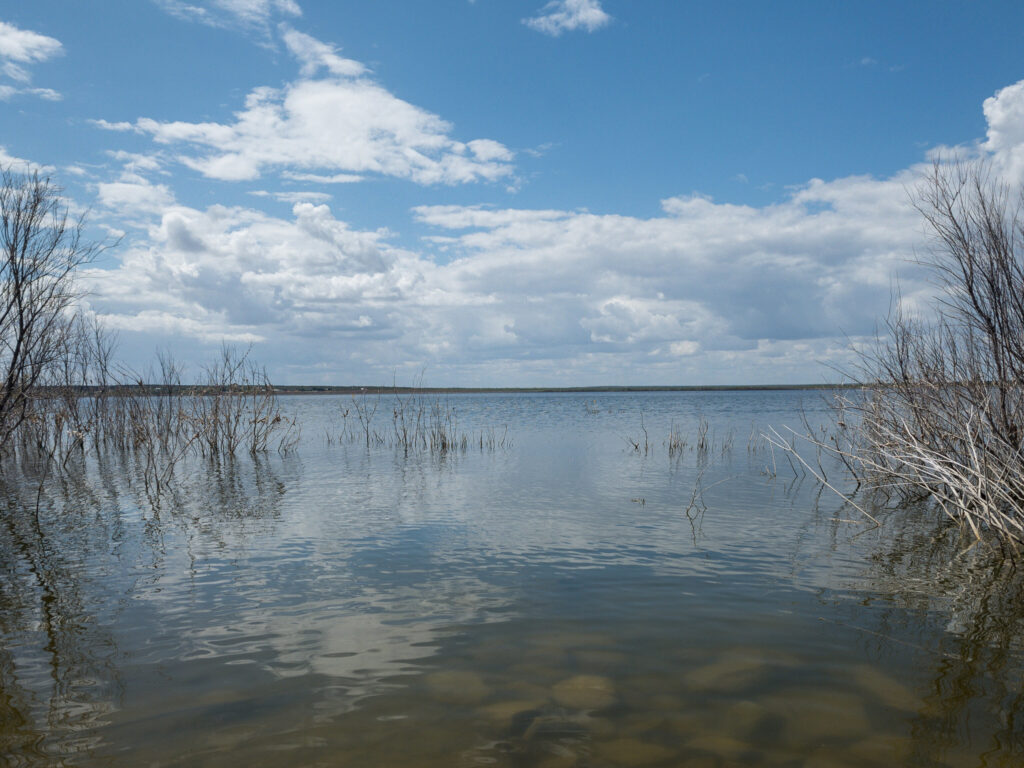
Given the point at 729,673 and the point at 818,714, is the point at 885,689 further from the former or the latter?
the point at 729,673

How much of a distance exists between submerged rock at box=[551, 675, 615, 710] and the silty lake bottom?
29 mm

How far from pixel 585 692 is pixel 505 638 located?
3.96 feet

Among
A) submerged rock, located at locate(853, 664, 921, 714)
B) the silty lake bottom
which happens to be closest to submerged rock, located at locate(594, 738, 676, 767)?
the silty lake bottom

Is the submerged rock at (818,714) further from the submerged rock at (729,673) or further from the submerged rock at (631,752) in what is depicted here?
the submerged rock at (631,752)

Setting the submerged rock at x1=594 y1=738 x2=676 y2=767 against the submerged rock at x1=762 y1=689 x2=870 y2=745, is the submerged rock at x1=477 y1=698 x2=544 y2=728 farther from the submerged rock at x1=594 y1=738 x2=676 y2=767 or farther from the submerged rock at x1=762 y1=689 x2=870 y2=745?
the submerged rock at x1=762 y1=689 x2=870 y2=745

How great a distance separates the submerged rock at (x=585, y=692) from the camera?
4.34m

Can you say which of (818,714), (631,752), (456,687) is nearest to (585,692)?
(631,752)

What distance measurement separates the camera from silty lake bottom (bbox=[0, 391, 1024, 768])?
390 cm

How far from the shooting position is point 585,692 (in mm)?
4516

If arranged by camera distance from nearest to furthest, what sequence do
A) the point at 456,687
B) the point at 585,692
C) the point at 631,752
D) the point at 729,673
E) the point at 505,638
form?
the point at 631,752 → the point at 585,692 → the point at 456,687 → the point at 729,673 → the point at 505,638

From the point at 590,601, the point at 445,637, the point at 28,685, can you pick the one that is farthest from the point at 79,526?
the point at 590,601

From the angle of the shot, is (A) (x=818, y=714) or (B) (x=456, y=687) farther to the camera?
(B) (x=456, y=687)

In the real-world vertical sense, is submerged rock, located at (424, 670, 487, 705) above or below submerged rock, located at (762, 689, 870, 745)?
below

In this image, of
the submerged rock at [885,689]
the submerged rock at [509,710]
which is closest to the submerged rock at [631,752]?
the submerged rock at [509,710]
